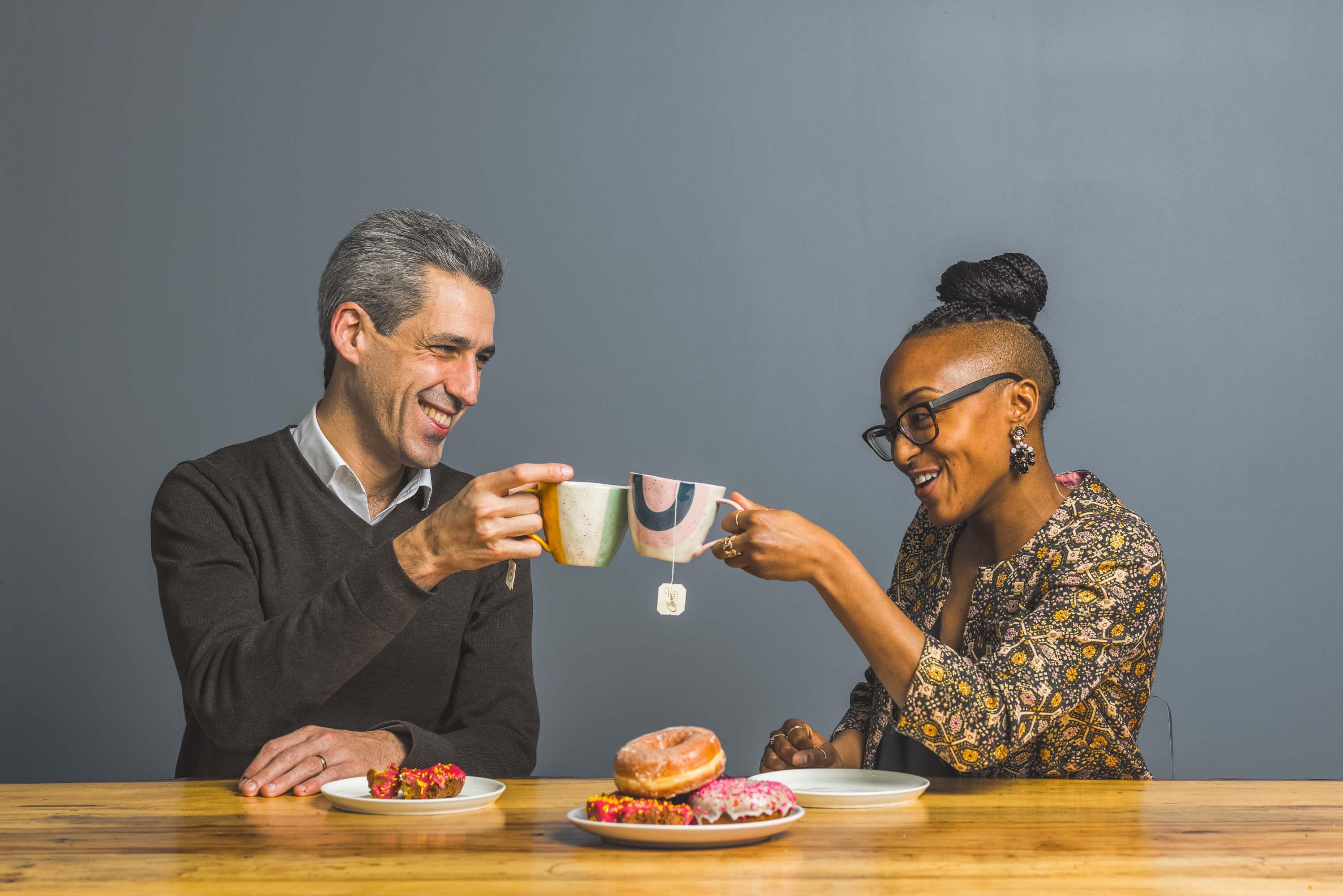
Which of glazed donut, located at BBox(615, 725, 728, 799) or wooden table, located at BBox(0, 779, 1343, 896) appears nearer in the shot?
wooden table, located at BBox(0, 779, 1343, 896)

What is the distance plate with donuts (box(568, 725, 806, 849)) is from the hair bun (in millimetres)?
1070

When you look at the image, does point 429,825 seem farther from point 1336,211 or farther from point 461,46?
point 1336,211

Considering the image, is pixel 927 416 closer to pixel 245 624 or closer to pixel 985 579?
pixel 985 579

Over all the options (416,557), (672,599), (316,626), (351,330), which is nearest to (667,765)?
(672,599)

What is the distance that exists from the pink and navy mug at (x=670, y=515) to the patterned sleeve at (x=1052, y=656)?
1.17 feet

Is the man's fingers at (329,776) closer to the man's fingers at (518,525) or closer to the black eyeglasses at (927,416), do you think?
the man's fingers at (518,525)

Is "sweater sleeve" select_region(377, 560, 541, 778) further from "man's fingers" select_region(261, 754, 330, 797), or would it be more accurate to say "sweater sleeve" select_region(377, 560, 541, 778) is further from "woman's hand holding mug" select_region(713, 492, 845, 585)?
"woman's hand holding mug" select_region(713, 492, 845, 585)

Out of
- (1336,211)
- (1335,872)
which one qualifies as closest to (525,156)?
(1336,211)

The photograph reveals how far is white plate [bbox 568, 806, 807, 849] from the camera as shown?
1.05 metres

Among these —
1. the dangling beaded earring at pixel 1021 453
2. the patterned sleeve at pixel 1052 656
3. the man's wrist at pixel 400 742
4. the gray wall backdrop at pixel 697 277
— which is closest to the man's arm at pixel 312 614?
the man's wrist at pixel 400 742

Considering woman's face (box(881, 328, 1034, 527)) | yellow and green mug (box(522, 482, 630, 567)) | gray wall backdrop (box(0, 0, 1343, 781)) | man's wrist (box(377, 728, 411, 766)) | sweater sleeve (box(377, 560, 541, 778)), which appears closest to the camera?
yellow and green mug (box(522, 482, 630, 567))

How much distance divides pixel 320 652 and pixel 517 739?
51cm

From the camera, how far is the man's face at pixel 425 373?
199cm

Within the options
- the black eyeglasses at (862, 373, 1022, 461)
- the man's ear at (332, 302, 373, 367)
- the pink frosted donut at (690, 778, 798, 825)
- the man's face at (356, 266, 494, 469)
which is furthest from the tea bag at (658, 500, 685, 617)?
the man's ear at (332, 302, 373, 367)
